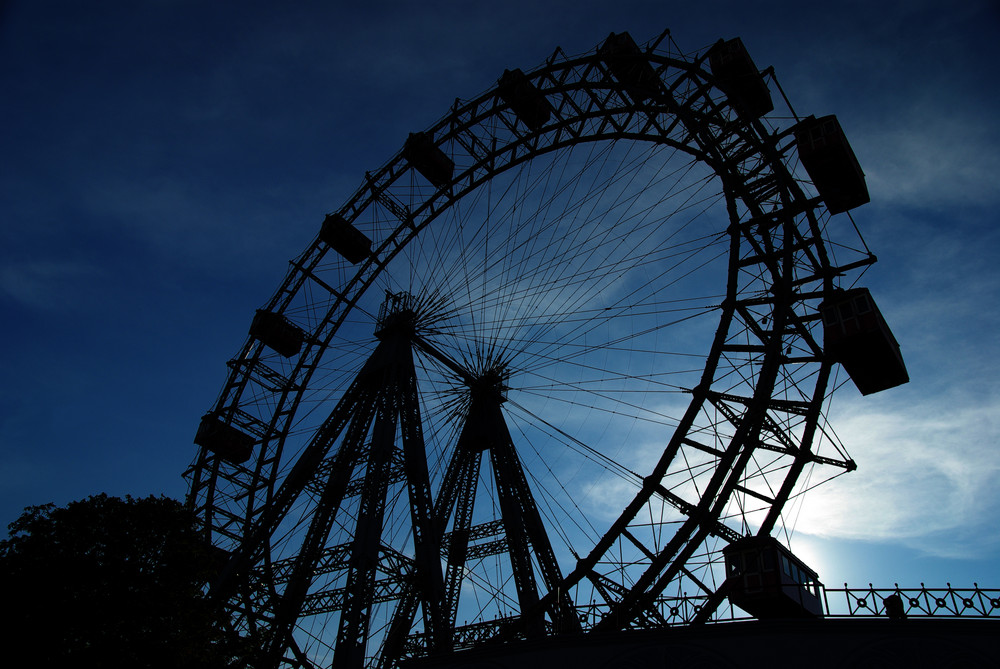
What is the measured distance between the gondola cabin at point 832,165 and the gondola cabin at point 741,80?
1846mm

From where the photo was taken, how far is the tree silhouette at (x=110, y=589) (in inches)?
598

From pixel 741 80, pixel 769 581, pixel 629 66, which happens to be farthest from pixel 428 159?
pixel 769 581

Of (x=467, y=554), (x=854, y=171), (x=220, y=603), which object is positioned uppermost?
(x=854, y=171)

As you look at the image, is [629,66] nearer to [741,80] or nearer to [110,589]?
[741,80]

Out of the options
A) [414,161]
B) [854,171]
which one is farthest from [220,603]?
[854,171]

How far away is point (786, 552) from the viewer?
16.6 m

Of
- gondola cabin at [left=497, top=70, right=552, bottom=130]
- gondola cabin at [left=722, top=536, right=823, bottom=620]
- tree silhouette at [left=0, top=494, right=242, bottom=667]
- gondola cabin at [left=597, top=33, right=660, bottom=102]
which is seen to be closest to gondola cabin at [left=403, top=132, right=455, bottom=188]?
gondola cabin at [left=497, top=70, right=552, bottom=130]

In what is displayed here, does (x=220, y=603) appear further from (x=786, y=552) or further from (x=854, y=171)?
(x=854, y=171)

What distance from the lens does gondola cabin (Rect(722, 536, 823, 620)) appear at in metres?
15.8

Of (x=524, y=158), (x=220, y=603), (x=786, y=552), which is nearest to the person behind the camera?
(x=786, y=552)

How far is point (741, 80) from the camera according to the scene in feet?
72.6

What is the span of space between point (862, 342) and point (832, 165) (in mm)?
5248

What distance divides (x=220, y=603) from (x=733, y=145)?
19.8 m

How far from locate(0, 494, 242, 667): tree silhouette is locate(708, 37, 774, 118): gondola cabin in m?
19.2
